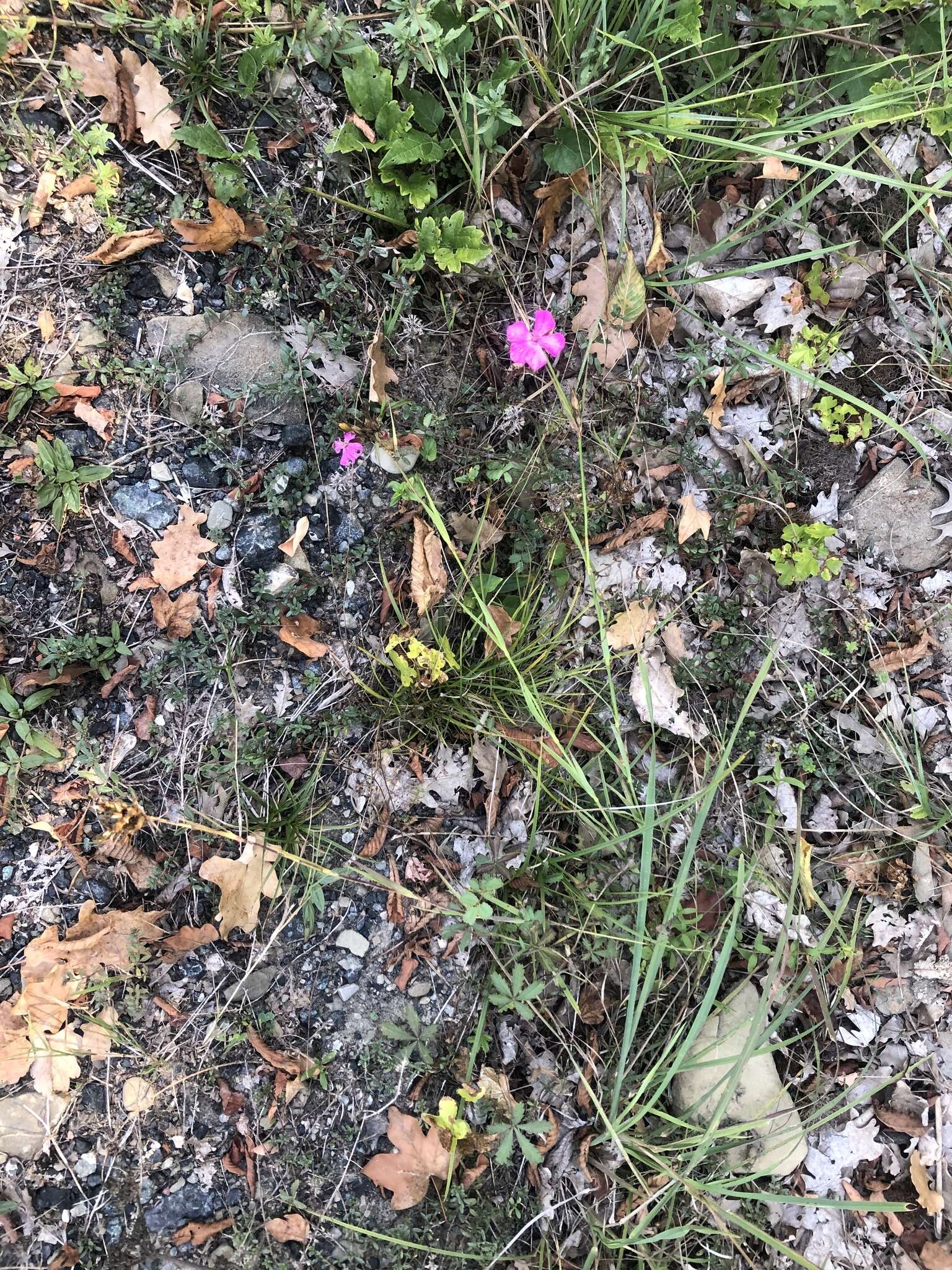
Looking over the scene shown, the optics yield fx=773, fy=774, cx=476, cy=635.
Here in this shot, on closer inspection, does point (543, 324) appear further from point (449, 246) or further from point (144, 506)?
point (144, 506)

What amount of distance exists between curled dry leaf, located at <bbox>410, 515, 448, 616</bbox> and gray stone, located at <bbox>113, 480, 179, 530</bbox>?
0.71 m

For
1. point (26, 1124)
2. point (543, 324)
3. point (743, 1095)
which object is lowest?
point (743, 1095)

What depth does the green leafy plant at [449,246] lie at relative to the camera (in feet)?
7.61

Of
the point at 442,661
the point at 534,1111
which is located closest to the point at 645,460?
the point at 442,661

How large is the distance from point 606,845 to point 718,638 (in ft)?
2.73

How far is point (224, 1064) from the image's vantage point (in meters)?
2.13

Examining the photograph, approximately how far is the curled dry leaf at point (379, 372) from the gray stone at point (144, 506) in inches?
26.9

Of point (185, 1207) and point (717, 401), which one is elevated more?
point (717, 401)

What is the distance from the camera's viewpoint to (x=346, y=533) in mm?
2400

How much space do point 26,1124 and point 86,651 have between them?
4.03ft

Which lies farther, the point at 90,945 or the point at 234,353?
the point at 234,353

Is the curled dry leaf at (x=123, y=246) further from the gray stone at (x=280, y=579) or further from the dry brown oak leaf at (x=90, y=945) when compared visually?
the dry brown oak leaf at (x=90, y=945)

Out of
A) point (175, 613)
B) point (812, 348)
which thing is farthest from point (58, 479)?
point (812, 348)

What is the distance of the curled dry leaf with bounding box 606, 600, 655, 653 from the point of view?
8.36ft
